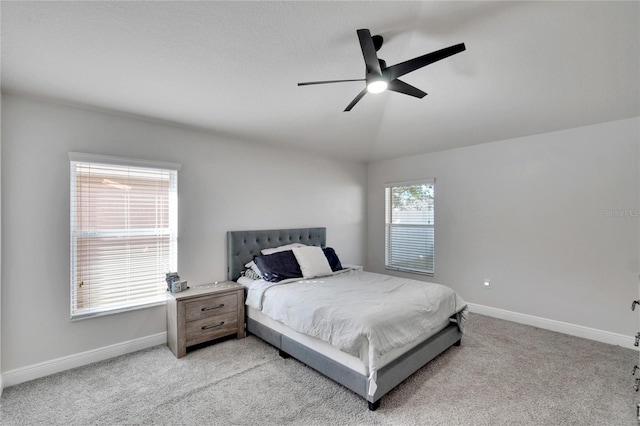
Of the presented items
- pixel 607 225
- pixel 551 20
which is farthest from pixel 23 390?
pixel 607 225

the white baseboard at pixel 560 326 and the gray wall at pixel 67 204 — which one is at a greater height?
the gray wall at pixel 67 204

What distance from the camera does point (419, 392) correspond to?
2.35 m

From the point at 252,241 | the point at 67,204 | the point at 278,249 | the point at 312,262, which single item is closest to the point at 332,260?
the point at 312,262

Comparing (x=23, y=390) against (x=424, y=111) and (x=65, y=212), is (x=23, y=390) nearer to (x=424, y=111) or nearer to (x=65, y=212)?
(x=65, y=212)

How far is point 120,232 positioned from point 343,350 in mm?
2503

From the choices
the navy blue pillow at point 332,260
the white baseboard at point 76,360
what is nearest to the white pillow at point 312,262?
the navy blue pillow at point 332,260

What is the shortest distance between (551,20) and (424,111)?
1375mm

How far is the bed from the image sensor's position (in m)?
2.15

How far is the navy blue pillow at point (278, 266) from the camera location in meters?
3.44

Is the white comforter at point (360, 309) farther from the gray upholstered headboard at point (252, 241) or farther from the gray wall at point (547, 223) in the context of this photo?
the gray wall at point (547, 223)

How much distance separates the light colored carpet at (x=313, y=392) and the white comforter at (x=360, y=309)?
1.35 ft

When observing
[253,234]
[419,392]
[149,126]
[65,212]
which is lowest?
[419,392]

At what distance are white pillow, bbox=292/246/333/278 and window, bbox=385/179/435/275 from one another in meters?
1.83

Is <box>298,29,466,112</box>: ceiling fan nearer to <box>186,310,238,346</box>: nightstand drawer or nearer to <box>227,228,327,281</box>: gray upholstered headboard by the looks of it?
<box>227,228,327,281</box>: gray upholstered headboard
